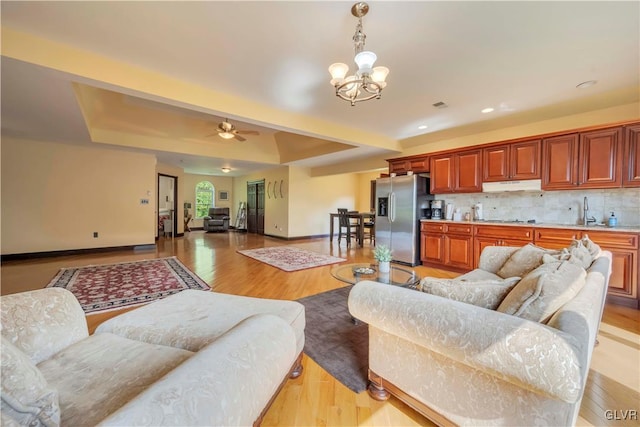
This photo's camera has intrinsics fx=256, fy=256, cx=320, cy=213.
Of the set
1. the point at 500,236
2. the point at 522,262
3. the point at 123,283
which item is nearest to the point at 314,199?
the point at 500,236

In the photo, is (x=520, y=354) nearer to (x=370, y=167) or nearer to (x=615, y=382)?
(x=615, y=382)

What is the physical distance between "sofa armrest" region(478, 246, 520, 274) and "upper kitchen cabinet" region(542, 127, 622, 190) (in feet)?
5.31

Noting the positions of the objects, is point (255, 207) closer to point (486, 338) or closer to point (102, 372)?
point (102, 372)

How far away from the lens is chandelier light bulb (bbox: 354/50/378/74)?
2004mm

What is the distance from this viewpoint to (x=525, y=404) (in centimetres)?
99

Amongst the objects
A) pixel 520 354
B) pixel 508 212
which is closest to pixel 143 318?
pixel 520 354

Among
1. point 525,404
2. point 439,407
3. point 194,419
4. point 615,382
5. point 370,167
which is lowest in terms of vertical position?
point 615,382

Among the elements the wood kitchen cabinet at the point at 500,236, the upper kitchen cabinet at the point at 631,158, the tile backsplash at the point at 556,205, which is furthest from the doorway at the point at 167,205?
the upper kitchen cabinet at the point at 631,158

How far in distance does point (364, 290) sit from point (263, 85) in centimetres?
273

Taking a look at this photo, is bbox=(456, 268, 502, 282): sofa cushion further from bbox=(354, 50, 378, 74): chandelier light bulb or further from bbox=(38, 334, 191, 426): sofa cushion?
bbox=(38, 334, 191, 426): sofa cushion

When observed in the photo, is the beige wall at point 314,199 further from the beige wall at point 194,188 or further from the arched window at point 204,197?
the arched window at point 204,197

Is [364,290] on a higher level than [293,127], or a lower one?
lower

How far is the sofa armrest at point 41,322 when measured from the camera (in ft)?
3.67

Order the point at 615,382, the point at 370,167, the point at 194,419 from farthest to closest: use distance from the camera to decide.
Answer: the point at 370,167
the point at 615,382
the point at 194,419
